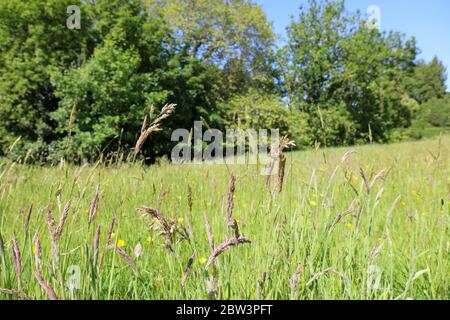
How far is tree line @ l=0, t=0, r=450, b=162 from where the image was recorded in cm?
1359

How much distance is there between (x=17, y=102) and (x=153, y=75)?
6.63m

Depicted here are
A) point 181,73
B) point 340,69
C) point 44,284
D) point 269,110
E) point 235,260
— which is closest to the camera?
point 44,284

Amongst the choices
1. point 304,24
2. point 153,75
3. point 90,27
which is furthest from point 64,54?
point 304,24

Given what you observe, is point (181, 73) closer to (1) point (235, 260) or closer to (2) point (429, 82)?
(1) point (235, 260)

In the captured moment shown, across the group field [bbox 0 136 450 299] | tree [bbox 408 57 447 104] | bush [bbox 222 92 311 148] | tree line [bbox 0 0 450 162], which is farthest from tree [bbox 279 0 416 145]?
tree [bbox 408 57 447 104]

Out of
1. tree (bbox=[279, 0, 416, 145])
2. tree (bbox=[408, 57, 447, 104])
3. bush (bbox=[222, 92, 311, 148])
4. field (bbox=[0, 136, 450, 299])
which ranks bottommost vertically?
field (bbox=[0, 136, 450, 299])

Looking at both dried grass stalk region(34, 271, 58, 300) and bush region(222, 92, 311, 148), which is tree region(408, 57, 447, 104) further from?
dried grass stalk region(34, 271, 58, 300)

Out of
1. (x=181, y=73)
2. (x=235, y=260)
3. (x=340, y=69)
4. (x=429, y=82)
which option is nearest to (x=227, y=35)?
(x=181, y=73)

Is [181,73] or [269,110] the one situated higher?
→ [181,73]

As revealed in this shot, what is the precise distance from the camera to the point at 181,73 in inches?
695

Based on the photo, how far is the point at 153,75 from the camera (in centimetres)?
1664

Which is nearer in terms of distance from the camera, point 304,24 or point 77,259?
point 77,259

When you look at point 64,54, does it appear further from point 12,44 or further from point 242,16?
point 242,16

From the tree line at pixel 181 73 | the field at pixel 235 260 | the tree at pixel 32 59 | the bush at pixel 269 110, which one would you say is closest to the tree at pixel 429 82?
the tree line at pixel 181 73
